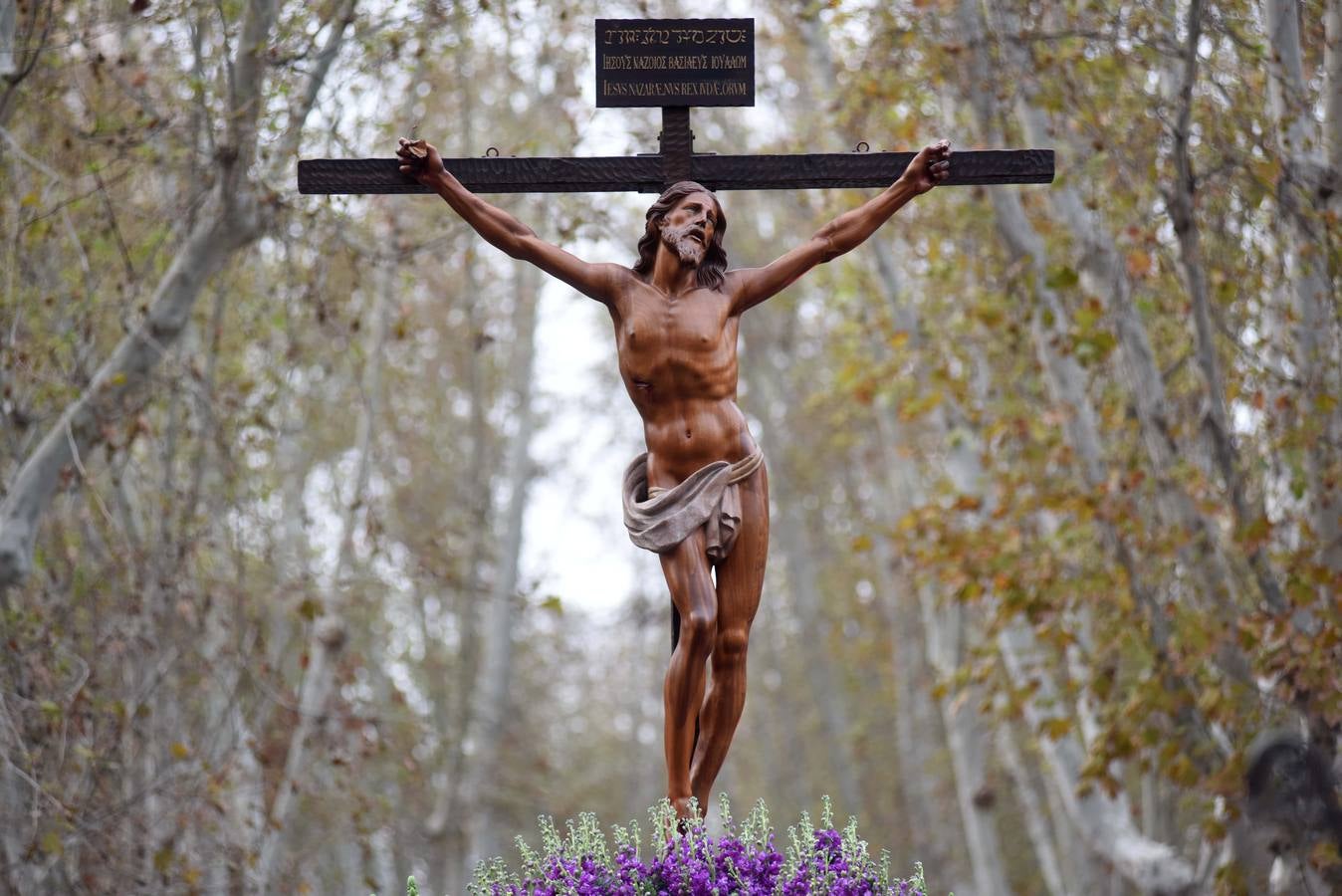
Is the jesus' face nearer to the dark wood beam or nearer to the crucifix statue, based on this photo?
the crucifix statue

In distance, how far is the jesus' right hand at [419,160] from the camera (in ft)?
21.9

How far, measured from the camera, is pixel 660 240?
6.71 m

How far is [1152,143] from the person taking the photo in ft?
37.6

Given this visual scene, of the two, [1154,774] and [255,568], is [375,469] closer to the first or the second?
[255,568]

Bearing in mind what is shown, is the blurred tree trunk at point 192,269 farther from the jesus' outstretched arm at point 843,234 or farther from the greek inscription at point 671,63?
the jesus' outstretched arm at point 843,234

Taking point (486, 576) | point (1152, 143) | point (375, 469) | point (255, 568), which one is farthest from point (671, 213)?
point (486, 576)

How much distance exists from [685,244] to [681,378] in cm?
49

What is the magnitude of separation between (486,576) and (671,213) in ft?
60.2

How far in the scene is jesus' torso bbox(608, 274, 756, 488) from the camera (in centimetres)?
654

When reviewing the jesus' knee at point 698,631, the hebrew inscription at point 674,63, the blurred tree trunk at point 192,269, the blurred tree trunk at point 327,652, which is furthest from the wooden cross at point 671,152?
the blurred tree trunk at point 327,652

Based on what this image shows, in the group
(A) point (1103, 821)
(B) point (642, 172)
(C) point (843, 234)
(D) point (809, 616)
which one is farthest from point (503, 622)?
(C) point (843, 234)

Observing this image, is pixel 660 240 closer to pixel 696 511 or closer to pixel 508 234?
pixel 508 234

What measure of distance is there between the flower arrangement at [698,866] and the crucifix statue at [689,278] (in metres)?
0.33

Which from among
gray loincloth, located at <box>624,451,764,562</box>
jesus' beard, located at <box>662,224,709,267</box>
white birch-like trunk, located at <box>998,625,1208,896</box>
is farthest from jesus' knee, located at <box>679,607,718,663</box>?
white birch-like trunk, located at <box>998,625,1208,896</box>
